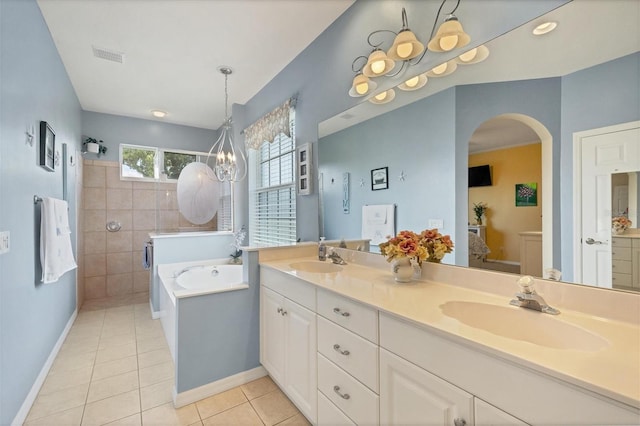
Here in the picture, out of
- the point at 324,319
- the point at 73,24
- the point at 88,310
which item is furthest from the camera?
the point at 88,310

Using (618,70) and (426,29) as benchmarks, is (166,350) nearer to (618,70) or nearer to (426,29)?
(426,29)

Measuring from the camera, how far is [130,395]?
1.97 m

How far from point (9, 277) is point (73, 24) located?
2.02 meters

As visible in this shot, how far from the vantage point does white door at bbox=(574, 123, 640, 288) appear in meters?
1.00

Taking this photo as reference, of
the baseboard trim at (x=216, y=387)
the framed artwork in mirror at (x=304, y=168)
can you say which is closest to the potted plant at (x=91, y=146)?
the framed artwork in mirror at (x=304, y=168)

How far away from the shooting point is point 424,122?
165 centimetres

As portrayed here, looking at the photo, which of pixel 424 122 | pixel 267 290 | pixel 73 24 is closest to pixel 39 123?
pixel 73 24

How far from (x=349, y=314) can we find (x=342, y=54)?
6.27 ft

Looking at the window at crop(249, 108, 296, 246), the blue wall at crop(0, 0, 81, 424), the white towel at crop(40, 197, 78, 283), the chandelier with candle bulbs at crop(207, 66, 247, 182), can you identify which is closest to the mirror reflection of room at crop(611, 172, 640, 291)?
the window at crop(249, 108, 296, 246)

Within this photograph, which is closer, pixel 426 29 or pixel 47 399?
pixel 426 29

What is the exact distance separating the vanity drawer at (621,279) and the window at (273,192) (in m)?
2.29

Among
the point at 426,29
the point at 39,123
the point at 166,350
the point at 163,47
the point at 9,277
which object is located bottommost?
the point at 166,350

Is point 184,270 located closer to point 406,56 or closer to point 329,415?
point 329,415

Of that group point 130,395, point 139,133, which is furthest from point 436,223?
point 139,133
